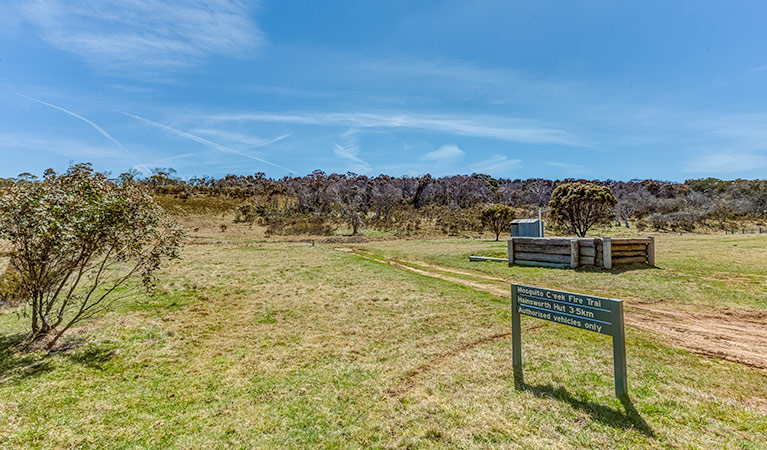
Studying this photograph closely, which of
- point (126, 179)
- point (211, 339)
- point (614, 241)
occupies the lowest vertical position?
point (211, 339)

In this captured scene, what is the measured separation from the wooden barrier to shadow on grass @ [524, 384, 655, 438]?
37.3ft

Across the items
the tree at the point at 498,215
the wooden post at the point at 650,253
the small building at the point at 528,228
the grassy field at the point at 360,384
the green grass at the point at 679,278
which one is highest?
the tree at the point at 498,215

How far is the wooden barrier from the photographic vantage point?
46.4ft

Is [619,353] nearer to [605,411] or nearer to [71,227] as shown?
[605,411]

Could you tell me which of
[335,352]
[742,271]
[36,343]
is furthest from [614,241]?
[36,343]

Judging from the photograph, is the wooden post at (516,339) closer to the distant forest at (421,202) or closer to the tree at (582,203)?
the tree at (582,203)

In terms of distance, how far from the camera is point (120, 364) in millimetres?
5984

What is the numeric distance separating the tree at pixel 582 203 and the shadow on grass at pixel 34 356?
2569 centimetres

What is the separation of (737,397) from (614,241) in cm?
1107

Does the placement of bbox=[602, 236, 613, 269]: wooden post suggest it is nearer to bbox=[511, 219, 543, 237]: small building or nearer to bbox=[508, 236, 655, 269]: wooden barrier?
bbox=[508, 236, 655, 269]: wooden barrier

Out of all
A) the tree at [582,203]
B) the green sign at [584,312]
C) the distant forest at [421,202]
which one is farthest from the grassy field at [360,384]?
the distant forest at [421,202]

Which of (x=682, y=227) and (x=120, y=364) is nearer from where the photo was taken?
(x=120, y=364)

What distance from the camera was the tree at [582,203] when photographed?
919 inches

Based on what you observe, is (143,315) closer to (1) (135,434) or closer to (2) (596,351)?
(1) (135,434)
